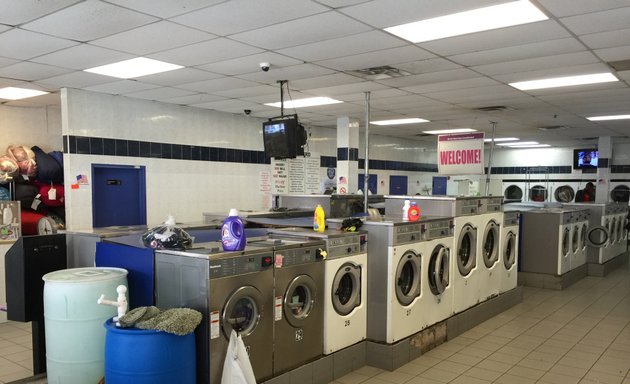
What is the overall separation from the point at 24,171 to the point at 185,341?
248 inches

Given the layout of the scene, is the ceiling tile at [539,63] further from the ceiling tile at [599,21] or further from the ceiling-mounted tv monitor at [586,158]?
the ceiling-mounted tv monitor at [586,158]

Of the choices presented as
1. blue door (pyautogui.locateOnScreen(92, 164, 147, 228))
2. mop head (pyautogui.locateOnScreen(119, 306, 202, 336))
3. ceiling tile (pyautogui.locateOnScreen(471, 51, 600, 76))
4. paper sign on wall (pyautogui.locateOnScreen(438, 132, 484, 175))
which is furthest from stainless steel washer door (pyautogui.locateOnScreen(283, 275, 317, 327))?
blue door (pyautogui.locateOnScreen(92, 164, 147, 228))

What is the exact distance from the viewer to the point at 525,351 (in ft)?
16.7

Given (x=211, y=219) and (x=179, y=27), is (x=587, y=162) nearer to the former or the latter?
(x=211, y=219)

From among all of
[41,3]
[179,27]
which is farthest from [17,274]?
[179,27]

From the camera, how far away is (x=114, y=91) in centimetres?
714

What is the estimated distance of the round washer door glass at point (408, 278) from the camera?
470cm

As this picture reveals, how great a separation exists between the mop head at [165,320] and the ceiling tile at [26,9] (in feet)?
7.82

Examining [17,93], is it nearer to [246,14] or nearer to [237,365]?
[246,14]

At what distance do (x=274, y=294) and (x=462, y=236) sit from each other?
2944 mm

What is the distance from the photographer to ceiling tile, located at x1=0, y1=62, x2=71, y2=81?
562 centimetres

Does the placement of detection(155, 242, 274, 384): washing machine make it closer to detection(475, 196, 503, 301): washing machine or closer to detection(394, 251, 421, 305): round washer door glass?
detection(394, 251, 421, 305): round washer door glass

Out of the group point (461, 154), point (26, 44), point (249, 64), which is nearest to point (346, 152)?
point (461, 154)

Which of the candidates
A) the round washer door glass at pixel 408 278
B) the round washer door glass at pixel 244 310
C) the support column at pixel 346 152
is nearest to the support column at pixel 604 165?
the support column at pixel 346 152
